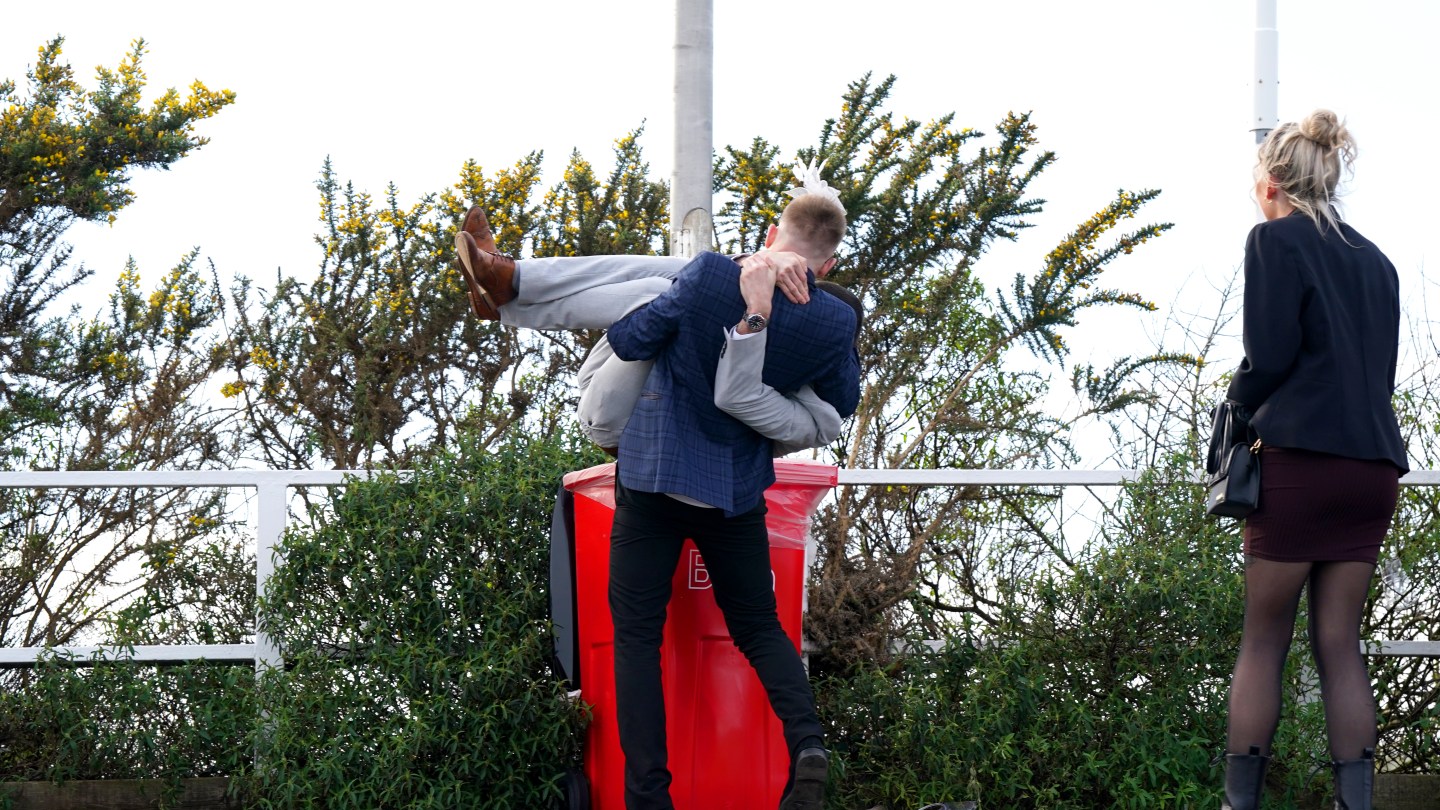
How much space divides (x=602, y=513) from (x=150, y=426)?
4209 millimetres

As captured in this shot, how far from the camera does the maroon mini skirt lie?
10.1ft

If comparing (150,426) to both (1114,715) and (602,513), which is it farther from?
(1114,715)

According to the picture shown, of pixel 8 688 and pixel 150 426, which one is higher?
pixel 150 426

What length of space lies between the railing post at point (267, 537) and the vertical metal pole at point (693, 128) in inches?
57.6

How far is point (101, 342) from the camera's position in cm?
752

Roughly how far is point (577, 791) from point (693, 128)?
2191mm

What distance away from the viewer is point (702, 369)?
10.8 ft

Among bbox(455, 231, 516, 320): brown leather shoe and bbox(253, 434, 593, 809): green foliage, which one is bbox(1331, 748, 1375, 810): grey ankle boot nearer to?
bbox(253, 434, 593, 809): green foliage

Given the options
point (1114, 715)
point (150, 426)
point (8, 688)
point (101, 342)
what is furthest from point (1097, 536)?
point (101, 342)

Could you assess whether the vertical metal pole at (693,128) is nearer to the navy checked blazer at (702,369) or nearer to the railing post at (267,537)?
the navy checked blazer at (702,369)

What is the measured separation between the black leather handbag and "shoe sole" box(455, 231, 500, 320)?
1.72 m

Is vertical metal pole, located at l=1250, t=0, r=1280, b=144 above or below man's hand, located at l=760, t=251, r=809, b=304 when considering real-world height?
above

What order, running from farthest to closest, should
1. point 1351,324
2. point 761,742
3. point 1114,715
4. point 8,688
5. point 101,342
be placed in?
point 101,342 → point 8,688 → point 1114,715 → point 761,742 → point 1351,324

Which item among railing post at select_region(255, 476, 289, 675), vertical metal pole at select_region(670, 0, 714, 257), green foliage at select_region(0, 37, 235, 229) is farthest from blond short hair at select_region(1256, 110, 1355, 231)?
green foliage at select_region(0, 37, 235, 229)
